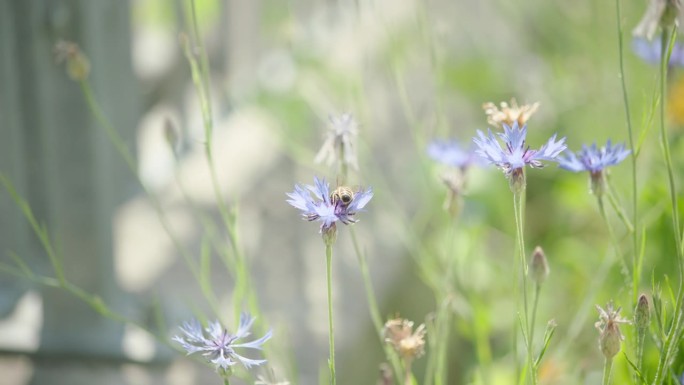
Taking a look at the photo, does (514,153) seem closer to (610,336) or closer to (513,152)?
(513,152)

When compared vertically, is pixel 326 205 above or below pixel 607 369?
above

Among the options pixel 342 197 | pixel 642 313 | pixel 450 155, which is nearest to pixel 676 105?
pixel 450 155

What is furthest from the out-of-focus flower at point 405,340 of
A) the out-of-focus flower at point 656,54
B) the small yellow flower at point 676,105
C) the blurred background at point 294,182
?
the small yellow flower at point 676,105

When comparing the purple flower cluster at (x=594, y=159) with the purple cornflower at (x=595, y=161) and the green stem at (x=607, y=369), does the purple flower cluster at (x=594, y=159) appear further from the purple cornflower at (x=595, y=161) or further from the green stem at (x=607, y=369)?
the green stem at (x=607, y=369)

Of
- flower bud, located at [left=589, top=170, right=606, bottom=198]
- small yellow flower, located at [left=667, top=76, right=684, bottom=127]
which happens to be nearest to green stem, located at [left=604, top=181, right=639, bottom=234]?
flower bud, located at [left=589, top=170, right=606, bottom=198]

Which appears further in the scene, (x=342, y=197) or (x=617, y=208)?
(x=617, y=208)

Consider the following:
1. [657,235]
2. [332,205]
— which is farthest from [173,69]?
[332,205]

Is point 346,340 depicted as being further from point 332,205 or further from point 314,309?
point 332,205
